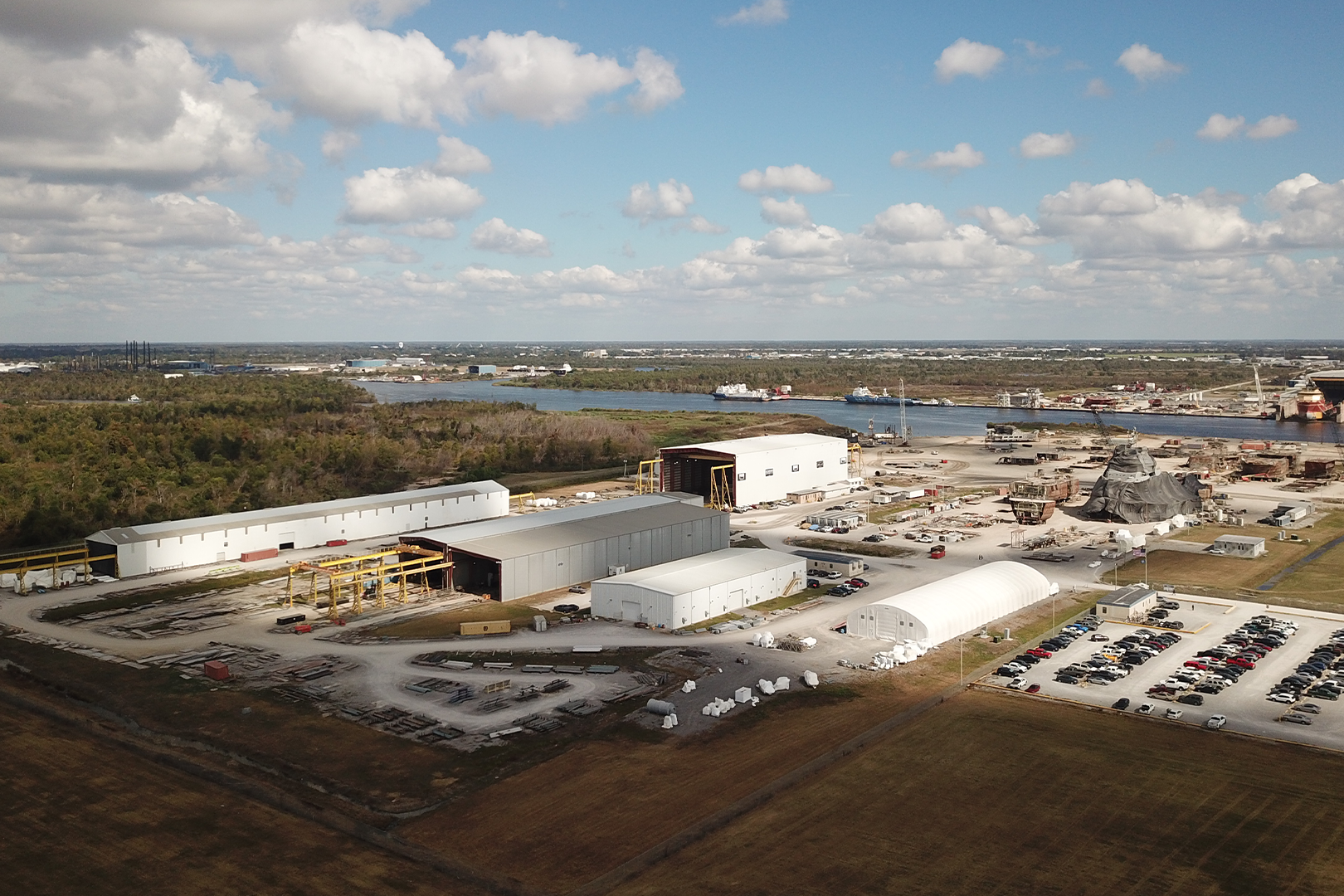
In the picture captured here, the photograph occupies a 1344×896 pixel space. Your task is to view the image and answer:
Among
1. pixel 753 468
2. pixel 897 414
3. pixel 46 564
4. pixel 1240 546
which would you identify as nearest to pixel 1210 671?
pixel 1240 546

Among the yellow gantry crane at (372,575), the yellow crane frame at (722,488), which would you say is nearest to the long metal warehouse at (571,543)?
the yellow gantry crane at (372,575)

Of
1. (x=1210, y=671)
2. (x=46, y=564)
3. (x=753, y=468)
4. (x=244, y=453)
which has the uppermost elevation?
(x=244, y=453)

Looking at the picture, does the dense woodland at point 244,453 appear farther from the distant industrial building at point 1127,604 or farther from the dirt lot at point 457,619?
the distant industrial building at point 1127,604

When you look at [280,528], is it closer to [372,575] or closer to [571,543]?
[372,575]

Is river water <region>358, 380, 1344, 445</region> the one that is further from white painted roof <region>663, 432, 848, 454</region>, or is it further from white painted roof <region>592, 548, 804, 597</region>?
white painted roof <region>592, 548, 804, 597</region>

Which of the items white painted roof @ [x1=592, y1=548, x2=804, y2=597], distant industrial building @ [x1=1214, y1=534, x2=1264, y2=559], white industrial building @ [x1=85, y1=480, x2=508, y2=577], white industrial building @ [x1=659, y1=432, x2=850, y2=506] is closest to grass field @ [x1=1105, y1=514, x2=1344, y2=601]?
distant industrial building @ [x1=1214, y1=534, x2=1264, y2=559]

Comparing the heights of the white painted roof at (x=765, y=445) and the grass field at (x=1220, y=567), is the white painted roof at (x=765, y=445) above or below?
above

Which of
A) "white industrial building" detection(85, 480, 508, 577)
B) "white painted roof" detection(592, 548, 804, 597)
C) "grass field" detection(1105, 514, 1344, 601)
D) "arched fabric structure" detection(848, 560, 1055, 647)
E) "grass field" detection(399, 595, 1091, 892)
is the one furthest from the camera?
"white industrial building" detection(85, 480, 508, 577)
